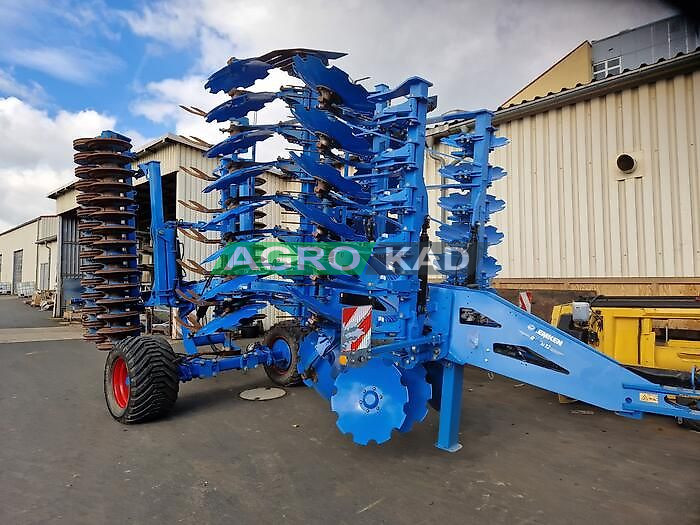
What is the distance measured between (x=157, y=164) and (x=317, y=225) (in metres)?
2.60

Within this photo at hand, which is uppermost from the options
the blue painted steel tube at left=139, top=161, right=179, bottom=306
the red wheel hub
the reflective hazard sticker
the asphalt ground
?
the blue painted steel tube at left=139, top=161, right=179, bottom=306

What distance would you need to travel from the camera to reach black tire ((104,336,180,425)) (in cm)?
502

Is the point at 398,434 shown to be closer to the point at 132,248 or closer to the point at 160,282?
the point at 160,282

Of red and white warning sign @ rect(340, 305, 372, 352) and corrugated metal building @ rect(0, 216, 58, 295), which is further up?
corrugated metal building @ rect(0, 216, 58, 295)

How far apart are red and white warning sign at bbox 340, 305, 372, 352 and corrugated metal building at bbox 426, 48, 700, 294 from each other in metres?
5.69

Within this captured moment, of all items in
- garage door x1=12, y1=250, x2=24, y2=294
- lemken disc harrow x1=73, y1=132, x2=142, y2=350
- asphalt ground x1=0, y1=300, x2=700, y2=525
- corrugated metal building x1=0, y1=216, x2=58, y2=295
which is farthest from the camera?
garage door x1=12, y1=250, x2=24, y2=294

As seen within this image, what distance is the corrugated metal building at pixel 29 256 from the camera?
29491 millimetres

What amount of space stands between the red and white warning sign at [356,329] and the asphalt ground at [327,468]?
1103 millimetres

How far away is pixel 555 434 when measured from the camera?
4840 millimetres

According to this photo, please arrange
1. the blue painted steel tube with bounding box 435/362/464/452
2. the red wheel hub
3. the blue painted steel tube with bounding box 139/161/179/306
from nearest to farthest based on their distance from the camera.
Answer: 1. the blue painted steel tube with bounding box 435/362/464/452
2. the red wheel hub
3. the blue painted steel tube with bounding box 139/161/179/306

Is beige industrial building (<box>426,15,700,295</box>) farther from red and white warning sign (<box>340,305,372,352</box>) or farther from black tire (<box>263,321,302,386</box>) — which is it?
red and white warning sign (<box>340,305,372,352</box>)

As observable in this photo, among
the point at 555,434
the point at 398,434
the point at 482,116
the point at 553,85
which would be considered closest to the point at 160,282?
the point at 398,434

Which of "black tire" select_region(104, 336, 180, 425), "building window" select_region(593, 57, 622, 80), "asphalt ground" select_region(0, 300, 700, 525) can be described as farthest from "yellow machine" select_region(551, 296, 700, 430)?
"building window" select_region(593, 57, 622, 80)

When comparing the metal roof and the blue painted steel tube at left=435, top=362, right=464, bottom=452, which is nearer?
the blue painted steel tube at left=435, top=362, right=464, bottom=452
